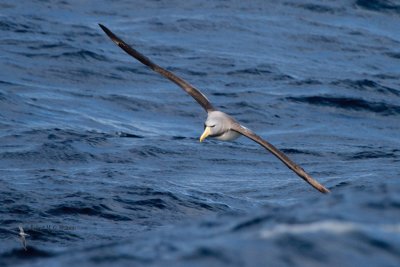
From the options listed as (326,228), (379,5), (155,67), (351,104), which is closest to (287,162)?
(155,67)

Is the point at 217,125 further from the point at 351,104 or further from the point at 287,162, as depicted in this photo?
the point at 351,104

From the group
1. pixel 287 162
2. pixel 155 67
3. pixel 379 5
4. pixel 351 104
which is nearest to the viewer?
pixel 287 162

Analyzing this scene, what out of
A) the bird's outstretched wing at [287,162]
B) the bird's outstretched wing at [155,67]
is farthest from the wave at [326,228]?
the bird's outstretched wing at [155,67]

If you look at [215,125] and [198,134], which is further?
[198,134]

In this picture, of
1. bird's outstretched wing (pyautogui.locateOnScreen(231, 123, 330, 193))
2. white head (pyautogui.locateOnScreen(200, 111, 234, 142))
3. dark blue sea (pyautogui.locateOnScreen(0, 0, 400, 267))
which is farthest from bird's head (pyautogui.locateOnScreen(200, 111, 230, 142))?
dark blue sea (pyautogui.locateOnScreen(0, 0, 400, 267))

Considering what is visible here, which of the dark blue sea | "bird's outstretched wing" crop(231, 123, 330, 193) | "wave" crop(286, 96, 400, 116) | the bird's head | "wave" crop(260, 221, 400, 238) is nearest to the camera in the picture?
"wave" crop(260, 221, 400, 238)

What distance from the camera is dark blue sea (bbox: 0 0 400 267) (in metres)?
7.35

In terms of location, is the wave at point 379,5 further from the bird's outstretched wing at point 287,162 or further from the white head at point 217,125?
the bird's outstretched wing at point 287,162

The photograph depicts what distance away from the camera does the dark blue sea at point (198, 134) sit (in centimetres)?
735

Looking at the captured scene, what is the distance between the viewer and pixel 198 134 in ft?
62.0

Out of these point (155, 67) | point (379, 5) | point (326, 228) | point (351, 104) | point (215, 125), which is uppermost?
point (326, 228)

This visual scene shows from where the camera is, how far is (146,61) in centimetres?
1377

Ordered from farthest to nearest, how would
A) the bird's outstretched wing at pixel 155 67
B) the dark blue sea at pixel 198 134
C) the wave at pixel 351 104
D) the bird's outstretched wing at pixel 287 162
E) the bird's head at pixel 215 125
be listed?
the wave at pixel 351 104 → the bird's head at pixel 215 125 → the bird's outstretched wing at pixel 155 67 → the bird's outstretched wing at pixel 287 162 → the dark blue sea at pixel 198 134

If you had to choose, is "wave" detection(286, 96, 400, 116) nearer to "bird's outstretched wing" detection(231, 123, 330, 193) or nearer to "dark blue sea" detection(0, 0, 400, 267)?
"dark blue sea" detection(0, 0, 400, 267)
